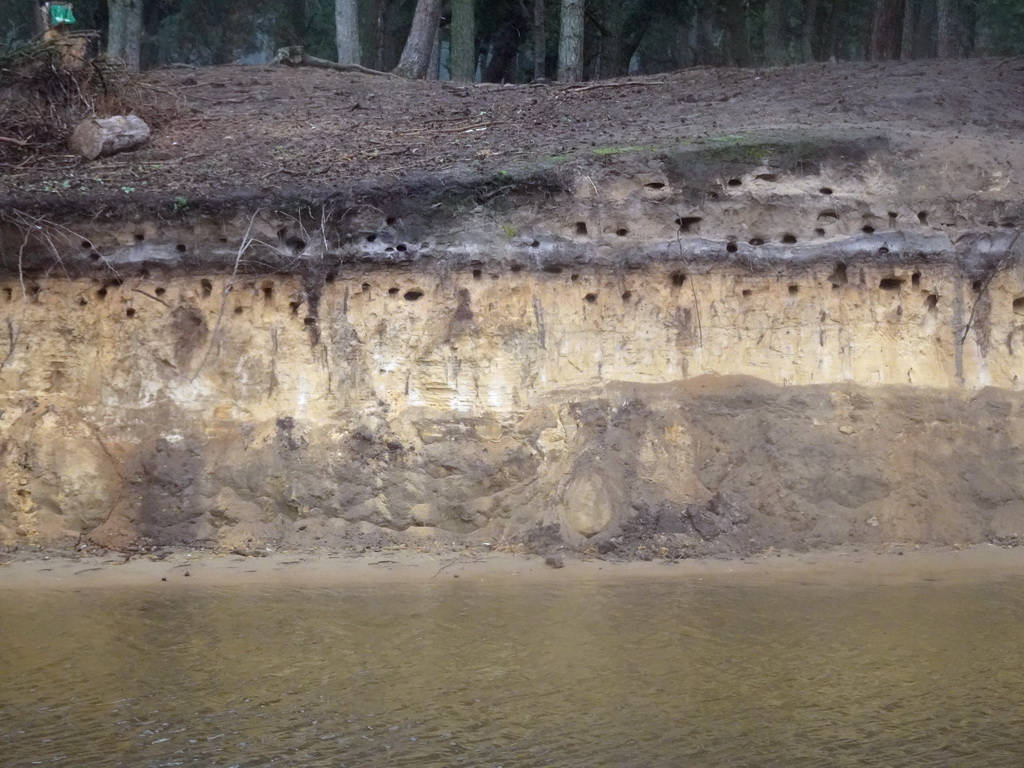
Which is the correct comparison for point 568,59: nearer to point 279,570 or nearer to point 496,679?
point 279,570

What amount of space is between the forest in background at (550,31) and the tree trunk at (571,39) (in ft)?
0.07

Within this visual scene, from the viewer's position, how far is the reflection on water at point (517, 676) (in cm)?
578

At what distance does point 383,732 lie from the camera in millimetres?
5996

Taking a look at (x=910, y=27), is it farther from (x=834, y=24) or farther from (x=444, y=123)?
(x=444, y=123)

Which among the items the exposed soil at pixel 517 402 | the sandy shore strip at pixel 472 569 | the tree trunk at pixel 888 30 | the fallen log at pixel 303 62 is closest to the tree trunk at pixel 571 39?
the fallen log at pixel 303 62

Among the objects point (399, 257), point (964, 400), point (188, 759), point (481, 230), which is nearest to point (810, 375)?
point (964, 400)

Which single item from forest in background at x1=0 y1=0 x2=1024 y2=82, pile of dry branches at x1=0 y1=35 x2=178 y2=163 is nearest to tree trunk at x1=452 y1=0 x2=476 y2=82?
forest in background at x1=0 y1=0 x2=1024 y2=82

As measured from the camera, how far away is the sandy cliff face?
32.1 ft

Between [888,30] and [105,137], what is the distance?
11.6 m

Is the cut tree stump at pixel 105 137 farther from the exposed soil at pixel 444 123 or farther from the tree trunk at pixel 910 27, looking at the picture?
the tree trunk at pixel 910 27

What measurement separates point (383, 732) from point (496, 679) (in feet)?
3.21

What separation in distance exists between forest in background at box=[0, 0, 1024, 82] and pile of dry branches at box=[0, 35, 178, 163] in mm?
4893

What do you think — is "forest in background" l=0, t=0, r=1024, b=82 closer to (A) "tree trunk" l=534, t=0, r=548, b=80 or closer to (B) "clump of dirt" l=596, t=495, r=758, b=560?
(A) "tree trunk" l=534, t=0, r=548, b=80

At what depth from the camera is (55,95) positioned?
1222 centimetres
